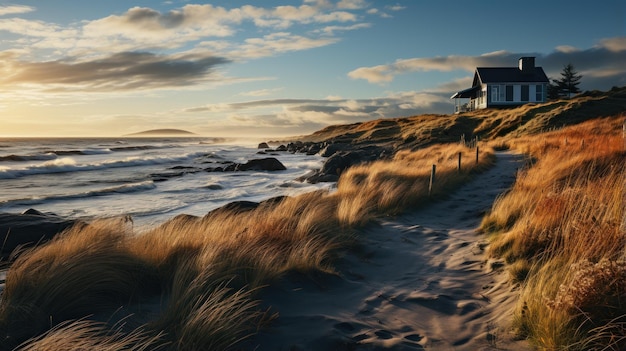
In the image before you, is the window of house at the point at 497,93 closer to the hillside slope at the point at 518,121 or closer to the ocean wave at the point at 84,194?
the hillside slope at the point at 518,121

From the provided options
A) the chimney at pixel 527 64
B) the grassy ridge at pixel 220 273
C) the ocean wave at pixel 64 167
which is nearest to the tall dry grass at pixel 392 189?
the grassy ridge at pixel 220 273

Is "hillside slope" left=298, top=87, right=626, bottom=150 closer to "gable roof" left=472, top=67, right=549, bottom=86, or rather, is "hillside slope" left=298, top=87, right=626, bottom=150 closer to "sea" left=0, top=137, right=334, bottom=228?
"gable roof" left=472, top=67, right=549, bottom=86

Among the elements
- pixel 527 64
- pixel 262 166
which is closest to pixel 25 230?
pixel 262 166

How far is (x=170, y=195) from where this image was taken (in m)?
20.4

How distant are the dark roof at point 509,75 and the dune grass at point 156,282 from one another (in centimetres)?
4792

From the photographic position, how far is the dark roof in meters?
50.7

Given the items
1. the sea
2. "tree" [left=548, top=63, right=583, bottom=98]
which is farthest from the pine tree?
the sea

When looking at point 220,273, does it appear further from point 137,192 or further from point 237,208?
point 137,192

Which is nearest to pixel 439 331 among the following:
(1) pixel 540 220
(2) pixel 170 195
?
(1) pixel 540 220

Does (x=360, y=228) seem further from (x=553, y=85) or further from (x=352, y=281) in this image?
(x=553, y=85)

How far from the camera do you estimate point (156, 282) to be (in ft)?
18.6

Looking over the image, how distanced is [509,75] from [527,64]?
2270 mm

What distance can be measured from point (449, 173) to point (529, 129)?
67.5ft

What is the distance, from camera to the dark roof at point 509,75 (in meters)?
50.7
